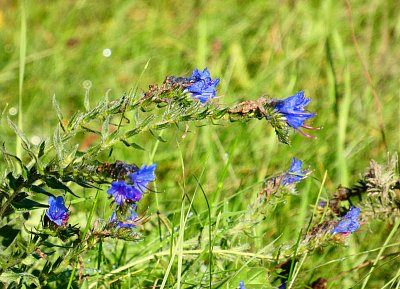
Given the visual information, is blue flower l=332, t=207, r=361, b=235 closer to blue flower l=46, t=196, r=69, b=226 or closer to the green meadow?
the green meadow

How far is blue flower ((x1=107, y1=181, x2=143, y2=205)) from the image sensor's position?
48.4 inches

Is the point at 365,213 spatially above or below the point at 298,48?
below

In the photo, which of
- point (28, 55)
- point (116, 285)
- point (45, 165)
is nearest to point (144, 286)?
point (116, 285)

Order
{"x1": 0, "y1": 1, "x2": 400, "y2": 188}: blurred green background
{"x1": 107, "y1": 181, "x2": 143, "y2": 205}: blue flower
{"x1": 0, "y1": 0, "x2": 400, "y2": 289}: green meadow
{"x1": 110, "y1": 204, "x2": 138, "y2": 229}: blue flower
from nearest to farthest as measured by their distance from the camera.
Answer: {"x1": 107, "y1": 181, "x2": 143, "y2": 205}: blue flower, {"x1": 110, "y1": 204, "x2": 138, "y2": 229}: blue flower, {"x1": 0, "y1": 0, "x2": 400, "y2": 289}: green meadow, {"x1": 0, "y1": 1, "x2": 400, "y2": 188}: blurred green background

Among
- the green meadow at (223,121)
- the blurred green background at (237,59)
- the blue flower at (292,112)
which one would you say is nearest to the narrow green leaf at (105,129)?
the green meadow at (223,121)

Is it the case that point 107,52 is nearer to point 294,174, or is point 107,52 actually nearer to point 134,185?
point 294,174

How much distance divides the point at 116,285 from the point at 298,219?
A: 2.04ft

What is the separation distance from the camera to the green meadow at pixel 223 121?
173 centimetres

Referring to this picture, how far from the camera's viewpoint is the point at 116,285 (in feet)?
5.50

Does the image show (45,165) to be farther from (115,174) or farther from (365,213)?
(365,213)

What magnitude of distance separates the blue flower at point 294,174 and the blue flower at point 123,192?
0.51 meters

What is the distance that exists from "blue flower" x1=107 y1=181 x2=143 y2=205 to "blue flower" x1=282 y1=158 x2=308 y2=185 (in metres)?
0.51

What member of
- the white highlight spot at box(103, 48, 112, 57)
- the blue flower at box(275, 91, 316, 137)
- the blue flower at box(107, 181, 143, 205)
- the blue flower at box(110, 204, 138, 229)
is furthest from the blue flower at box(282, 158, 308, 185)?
the white highlight spot at box(103, 48, 112, 57)

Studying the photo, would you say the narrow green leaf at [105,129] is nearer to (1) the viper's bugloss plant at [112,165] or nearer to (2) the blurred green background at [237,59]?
(1) the viper's bugloss plant at [112,165]
